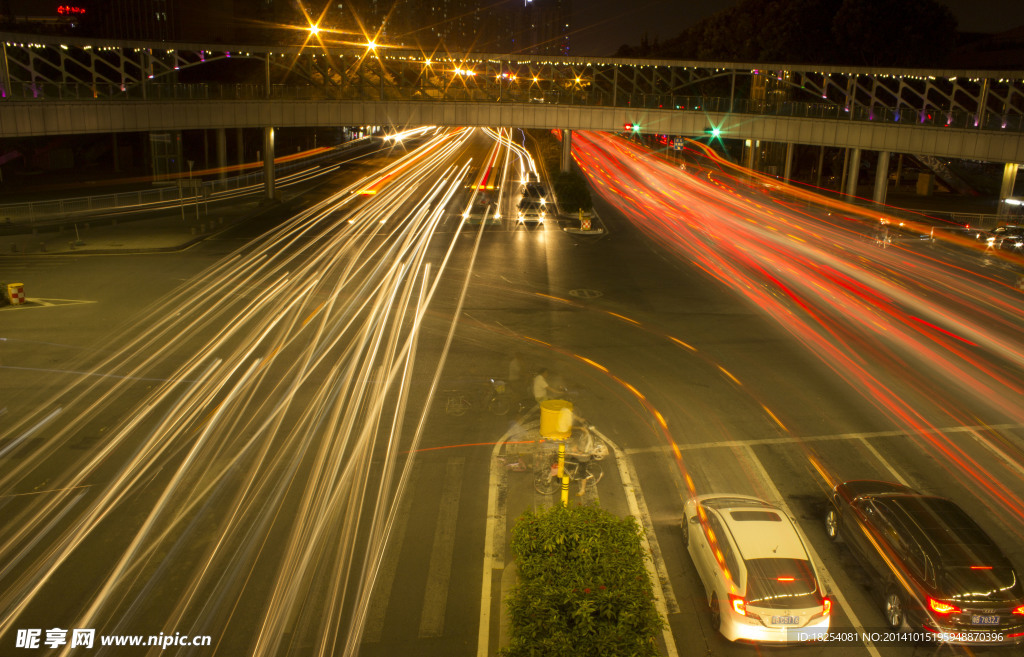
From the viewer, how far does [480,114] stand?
46.2m

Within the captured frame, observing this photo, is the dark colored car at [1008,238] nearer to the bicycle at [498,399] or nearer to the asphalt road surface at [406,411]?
the asphalt road surface at [406,411]

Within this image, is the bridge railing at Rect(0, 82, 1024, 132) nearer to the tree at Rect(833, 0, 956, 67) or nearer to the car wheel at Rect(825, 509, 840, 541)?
the tree at Rect(833, 0, 956, 67)

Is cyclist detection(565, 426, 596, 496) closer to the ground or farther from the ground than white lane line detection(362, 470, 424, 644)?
farther from the ground

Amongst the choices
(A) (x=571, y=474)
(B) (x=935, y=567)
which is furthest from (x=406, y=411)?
(B) (x=935, y=567)

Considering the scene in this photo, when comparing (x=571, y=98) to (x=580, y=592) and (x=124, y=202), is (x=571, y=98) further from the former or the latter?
(x=580, y=592)

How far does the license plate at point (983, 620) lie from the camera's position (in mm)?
8281

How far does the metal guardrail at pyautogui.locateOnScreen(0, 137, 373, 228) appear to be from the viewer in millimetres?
33406

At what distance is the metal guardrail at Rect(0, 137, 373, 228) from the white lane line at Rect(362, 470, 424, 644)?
88.3 ft

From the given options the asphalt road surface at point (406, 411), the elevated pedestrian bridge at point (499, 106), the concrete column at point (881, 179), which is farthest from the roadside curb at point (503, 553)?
the concrete column at point (881, 179)

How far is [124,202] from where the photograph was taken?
3788 centimetres

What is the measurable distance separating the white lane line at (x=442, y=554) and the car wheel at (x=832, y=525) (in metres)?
5.64

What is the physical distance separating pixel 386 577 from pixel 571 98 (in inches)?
1644

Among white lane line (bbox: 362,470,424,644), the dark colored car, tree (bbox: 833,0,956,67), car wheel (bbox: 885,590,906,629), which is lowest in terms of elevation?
white lane line (bbox: 362,470,424,644)

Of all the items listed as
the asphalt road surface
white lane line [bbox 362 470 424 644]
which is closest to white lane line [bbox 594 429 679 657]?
the asphalt road surface
